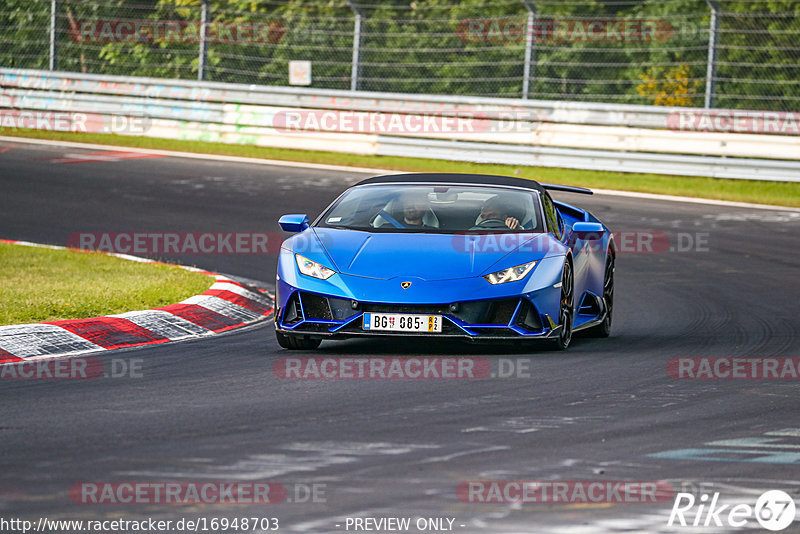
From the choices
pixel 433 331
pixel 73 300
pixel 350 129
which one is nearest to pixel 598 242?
pixel 433 331

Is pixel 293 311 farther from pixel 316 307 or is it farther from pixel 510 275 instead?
pixel 510 275

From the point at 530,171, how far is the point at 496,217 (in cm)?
1249

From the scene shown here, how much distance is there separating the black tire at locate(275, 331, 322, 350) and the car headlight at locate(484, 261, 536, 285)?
4.12 feet

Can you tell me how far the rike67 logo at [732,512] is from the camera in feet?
15.9

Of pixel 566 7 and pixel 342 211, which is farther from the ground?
pixel 566 7

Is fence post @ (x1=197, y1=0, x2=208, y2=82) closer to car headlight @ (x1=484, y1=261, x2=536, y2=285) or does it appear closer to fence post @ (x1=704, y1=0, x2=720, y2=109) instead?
fence post @ (x1=704, y1=0, x2=720, y2=109)

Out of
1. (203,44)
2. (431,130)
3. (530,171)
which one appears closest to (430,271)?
(530,171)

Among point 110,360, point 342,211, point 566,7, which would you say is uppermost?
point 566,7

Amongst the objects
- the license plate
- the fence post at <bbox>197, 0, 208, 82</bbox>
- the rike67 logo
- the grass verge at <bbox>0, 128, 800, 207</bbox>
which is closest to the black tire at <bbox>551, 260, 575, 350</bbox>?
the license plate

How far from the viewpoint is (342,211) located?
31.8 feet

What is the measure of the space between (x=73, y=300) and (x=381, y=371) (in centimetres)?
314

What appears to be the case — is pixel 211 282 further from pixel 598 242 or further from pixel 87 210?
pixel 87 210

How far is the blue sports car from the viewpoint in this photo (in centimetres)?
846

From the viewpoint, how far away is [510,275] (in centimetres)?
863
